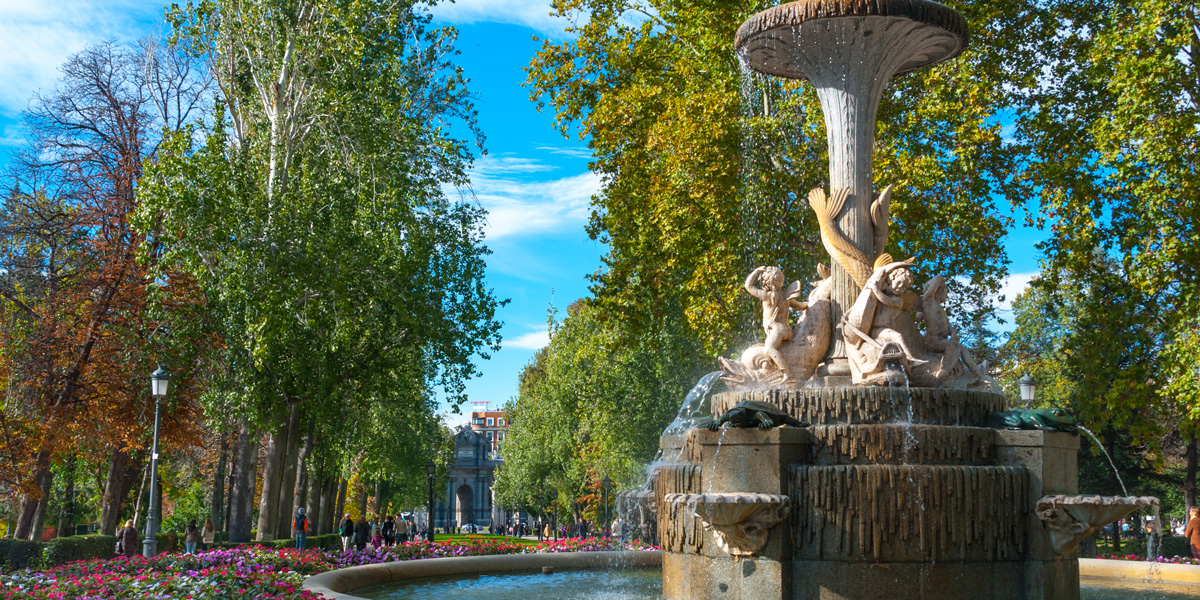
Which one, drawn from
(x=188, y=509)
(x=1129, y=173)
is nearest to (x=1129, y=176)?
(x=1129, y=173)

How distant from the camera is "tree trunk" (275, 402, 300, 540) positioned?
23750mm

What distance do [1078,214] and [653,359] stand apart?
15.0 m

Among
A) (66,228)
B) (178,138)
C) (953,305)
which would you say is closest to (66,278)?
(66,228)

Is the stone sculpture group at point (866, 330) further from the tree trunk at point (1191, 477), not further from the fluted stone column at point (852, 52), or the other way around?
the tree trunk at point (1191, 477)

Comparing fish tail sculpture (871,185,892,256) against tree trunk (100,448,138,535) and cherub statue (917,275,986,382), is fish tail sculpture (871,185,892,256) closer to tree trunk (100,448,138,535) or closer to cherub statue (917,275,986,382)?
cherub statue (917,275,986,382)

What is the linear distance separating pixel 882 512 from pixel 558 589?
474 centimetres

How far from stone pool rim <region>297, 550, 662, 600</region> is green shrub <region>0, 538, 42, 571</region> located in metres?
8.29

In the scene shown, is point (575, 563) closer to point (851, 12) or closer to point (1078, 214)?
point (851, 12)

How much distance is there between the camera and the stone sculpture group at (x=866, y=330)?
10656mm

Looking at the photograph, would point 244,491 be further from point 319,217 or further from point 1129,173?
point 1129,173

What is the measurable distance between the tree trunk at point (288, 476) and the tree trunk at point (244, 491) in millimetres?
875

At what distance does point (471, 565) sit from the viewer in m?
14.5

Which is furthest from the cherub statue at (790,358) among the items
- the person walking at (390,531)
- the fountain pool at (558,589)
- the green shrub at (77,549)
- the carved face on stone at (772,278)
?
the person walking at (390,531)

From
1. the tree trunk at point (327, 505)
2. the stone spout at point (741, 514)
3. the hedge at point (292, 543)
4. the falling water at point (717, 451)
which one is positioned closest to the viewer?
the stone spout at point (741, 514)
